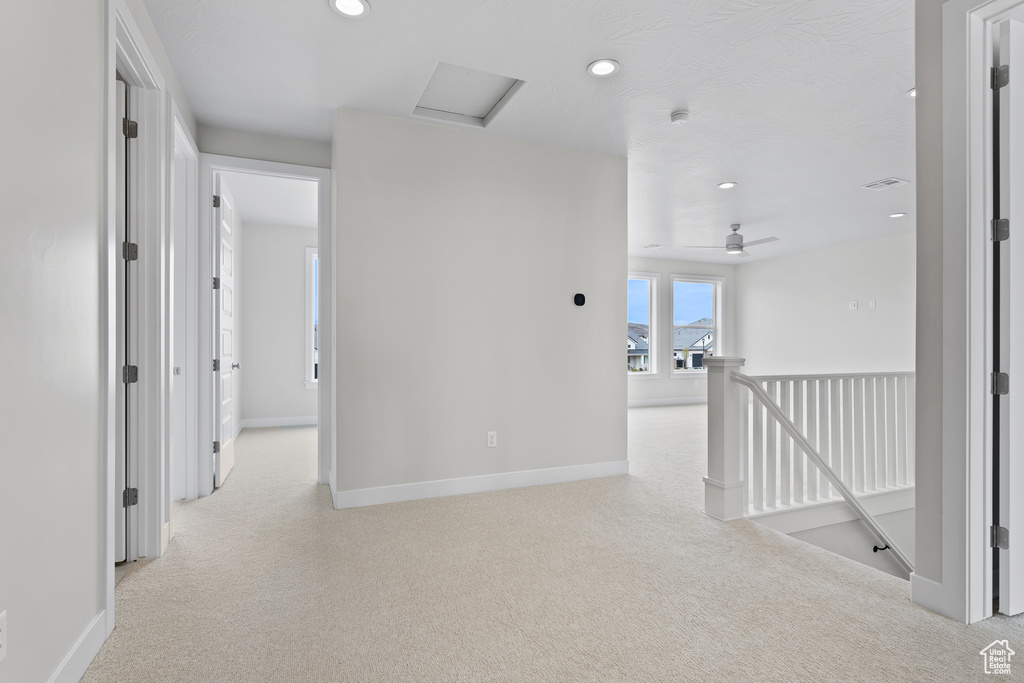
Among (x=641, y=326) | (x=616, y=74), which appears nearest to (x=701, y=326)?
(x=641, y=326)

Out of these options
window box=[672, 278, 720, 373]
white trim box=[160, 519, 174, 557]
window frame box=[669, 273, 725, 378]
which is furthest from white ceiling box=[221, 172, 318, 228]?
window box=[672, 278, 720, 373]

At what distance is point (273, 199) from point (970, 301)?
18.2 feet

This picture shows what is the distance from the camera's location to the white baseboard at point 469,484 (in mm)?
3203

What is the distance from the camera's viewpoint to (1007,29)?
1830 millimetres

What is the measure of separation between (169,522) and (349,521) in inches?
35.4

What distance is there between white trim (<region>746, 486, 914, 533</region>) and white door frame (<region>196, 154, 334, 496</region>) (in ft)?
9.80

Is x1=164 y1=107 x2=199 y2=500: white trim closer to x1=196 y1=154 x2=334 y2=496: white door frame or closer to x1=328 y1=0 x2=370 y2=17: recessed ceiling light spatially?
x1=196 y1=154 x2=334 y2=496: white door frame

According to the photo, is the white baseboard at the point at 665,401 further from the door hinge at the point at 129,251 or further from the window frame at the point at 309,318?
the door hinge at the point at 129,251

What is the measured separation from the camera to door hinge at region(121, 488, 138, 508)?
2.35m

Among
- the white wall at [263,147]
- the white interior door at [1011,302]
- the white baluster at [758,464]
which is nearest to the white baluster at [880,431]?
the white baluster at [758,464]

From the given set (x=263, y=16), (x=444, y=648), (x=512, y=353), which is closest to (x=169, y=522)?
(x=444, y=648)

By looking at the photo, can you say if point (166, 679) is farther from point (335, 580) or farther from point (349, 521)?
point (349, 521)

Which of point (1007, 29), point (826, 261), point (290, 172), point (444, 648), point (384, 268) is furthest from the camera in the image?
point (826, 261)

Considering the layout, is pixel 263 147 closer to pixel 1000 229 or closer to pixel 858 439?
pixel 1000 229
